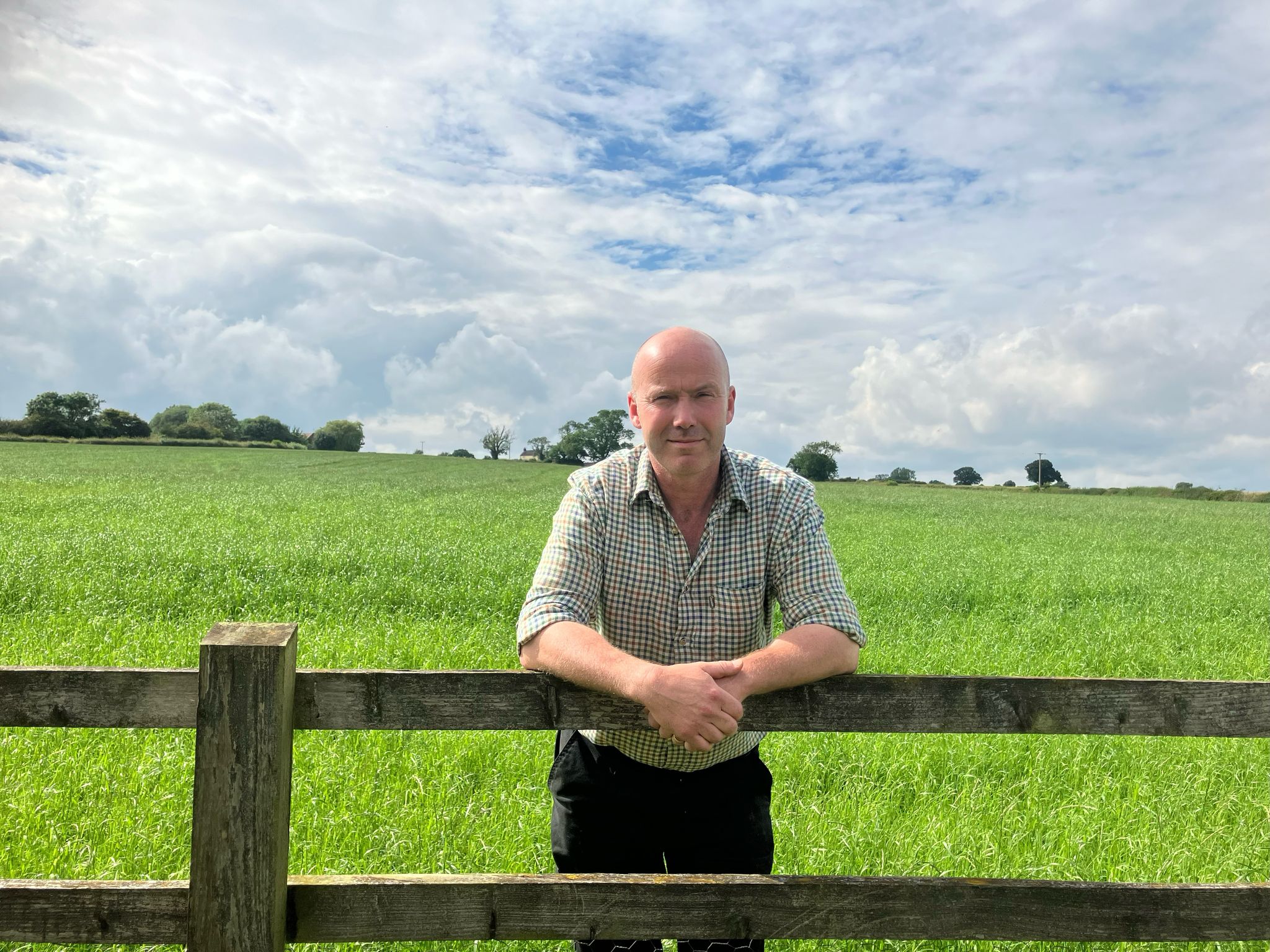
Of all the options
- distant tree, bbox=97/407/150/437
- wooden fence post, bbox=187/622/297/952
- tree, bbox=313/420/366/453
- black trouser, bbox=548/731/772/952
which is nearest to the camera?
wooden fence post, bbox=187/622/297/952

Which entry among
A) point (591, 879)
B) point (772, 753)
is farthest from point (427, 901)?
point (772, 753)

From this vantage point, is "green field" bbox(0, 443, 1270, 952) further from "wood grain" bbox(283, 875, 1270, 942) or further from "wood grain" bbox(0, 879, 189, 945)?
"wood grain" bbox(0, 879, 189, 945)

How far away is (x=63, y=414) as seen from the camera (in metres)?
100

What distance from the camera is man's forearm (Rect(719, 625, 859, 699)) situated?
8.20ft

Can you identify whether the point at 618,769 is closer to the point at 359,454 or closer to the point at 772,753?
the point at 772,753

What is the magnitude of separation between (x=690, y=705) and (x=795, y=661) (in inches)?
13.9

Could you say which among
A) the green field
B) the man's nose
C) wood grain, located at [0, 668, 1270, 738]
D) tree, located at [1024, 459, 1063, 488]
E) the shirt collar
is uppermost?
tree, located at [1024, 459, 1063, 488]

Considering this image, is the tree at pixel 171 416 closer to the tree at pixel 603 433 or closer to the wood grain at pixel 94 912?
the tree at pixel 603 433

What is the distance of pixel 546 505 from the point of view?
32.9 metres

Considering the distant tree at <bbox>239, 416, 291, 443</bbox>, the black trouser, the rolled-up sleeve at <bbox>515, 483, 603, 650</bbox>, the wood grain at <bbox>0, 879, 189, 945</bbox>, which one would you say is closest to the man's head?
the rolled-up sleeve at <bbox>515, 483, 603, 650</bbox>

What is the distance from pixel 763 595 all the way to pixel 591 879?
1.07 metres

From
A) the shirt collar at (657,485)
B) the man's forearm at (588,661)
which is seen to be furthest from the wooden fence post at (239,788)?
the shirt collar at (657,485)

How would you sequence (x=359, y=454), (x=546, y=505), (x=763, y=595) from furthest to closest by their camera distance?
(x=359, y=454)
(x=546, y=505)
(x=763, y=595)

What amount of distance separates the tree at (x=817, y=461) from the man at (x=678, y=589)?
112202 millimetres
